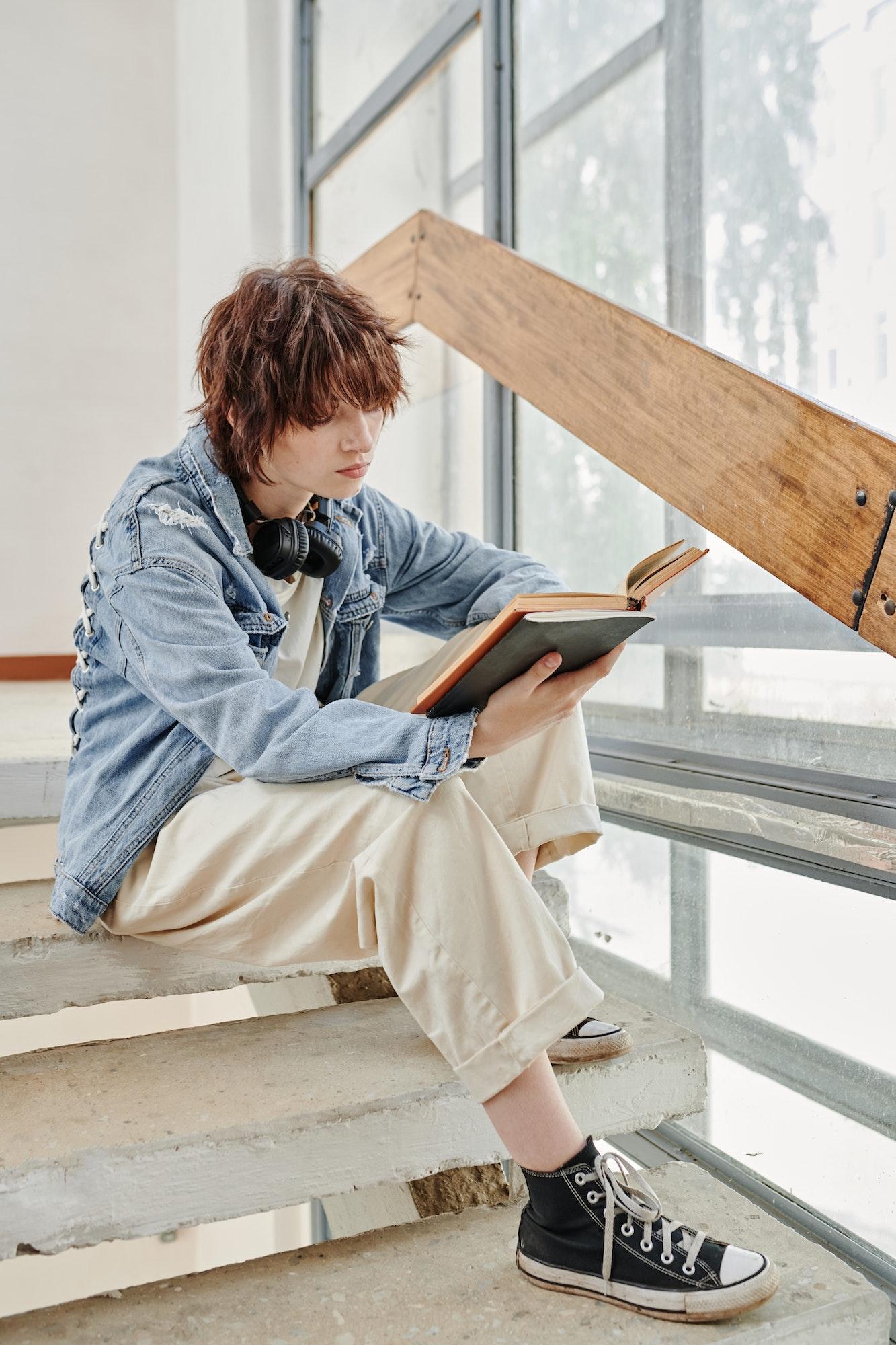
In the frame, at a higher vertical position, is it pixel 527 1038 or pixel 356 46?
pixel 356 46

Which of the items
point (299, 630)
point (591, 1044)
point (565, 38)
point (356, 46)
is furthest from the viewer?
point (356, 46)

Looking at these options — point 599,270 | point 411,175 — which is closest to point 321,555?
A: point 599,270

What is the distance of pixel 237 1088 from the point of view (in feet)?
3.83

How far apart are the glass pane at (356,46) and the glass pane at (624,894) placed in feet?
6.48

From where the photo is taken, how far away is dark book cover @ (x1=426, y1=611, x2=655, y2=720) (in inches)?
34.9

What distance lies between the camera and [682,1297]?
972 mm

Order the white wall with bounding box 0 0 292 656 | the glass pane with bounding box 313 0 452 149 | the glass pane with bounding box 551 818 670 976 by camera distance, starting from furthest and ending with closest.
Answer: the white wall with bounding box 0 0 292 656 < the glass pane with bounding box 313 0 452 149 < the glass pane with bounding box 551 818 670 976

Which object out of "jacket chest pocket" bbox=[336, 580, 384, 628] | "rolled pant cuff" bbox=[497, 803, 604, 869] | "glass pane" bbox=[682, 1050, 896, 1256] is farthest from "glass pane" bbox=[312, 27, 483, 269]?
"glass pane" bbox=[682, 1050, 896, 1256]

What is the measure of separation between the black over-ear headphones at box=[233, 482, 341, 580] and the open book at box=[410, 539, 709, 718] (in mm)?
350

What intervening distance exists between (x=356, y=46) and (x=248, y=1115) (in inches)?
117

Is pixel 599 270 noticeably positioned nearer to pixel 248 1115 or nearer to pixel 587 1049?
pixel 587 1049

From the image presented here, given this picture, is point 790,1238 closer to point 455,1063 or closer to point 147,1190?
point 455,1063

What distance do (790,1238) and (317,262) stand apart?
1.26m

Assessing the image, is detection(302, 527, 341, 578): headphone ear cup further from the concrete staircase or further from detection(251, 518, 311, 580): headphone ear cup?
the concrete staircase
